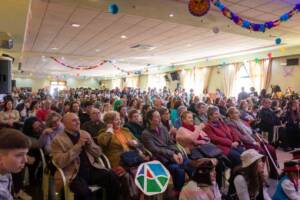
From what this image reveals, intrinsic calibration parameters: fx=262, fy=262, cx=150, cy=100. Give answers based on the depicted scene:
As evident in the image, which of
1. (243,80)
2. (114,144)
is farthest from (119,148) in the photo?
(243,80)

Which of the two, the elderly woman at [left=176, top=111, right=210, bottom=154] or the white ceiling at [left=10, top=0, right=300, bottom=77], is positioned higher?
the white ceiling at [left=10, top=0, right=300, bottom=77]

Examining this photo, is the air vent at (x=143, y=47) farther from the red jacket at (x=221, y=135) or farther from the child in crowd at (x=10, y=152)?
the child in crowd at (x=10, y=152)

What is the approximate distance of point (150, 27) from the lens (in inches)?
270

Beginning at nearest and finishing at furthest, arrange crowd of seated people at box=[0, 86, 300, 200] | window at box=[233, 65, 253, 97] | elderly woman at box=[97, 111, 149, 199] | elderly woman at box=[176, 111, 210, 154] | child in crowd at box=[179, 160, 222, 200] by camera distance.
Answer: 1. child in crowd at box=[179, 160, 222, 200]
2. crowd of seated people at box=[0, 86, 300, 200]
3. elderly woman at box=[97, 111, 149, 199]
4. elderly woman at box=[176, 111, 210, 154]
5. window at box=[233, 65, 253, 97]

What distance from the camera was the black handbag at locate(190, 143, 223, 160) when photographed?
10.2 feet

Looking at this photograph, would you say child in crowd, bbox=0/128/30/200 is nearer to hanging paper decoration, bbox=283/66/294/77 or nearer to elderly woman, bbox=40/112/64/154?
elderly woman, bbox=40/112/64/154

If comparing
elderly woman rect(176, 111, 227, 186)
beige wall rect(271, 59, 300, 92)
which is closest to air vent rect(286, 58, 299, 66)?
beige wall rect(271, 59, 300, 92)

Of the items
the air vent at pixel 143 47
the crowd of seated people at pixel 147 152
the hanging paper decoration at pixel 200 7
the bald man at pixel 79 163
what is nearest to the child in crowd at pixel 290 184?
the crowd of seated people at pixel 147 152

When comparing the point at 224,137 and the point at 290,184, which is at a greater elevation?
the point at 224,137

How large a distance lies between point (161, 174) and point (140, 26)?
207 inches

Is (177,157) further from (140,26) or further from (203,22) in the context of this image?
(140,26)

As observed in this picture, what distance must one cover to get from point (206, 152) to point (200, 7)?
8.40ft

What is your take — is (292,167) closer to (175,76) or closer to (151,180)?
(151,180)

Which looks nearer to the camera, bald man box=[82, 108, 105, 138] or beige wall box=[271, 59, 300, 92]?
bald man box=[82, 108, 105, 138]
